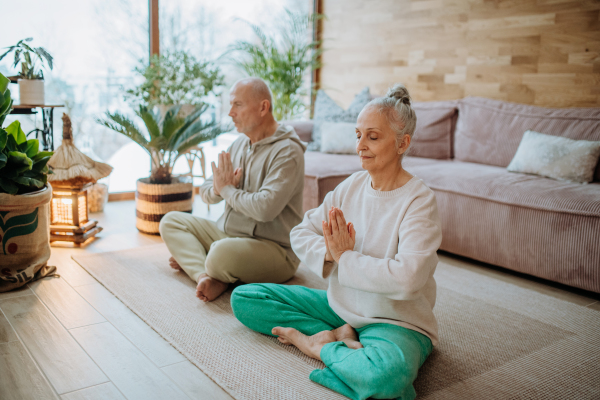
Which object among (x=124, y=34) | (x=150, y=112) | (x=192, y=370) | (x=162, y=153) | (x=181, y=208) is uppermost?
(x=124, y=34)

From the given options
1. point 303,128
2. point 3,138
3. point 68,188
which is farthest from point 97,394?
point 303,128

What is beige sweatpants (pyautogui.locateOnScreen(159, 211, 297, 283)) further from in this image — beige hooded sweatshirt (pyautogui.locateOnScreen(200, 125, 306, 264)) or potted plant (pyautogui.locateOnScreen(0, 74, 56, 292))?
potted plant (pyautogui.locateOnScreen(0, 74, 56, 292))

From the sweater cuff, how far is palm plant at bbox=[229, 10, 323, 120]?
8.76ft

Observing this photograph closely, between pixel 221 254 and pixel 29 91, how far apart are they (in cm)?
173

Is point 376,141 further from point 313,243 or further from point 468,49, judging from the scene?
A: point 468,49

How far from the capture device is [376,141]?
1.63 metres

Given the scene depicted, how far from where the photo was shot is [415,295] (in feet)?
5.17

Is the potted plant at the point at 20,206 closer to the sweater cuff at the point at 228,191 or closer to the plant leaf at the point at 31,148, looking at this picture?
the plant leaf at the point at 31,148

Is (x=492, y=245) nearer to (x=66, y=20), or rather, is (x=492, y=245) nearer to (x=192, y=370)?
(x=192, y=370)

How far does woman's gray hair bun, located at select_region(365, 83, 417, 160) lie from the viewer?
1612 millimetres

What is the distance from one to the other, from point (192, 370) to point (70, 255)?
4.96 feet

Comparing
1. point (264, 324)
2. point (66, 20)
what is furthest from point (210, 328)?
point (66, 20)

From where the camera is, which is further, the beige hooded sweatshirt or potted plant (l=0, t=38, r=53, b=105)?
potted plant (l=0, t=38, r=53, b=105)

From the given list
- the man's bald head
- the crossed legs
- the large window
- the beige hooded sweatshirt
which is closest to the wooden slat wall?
the large window
